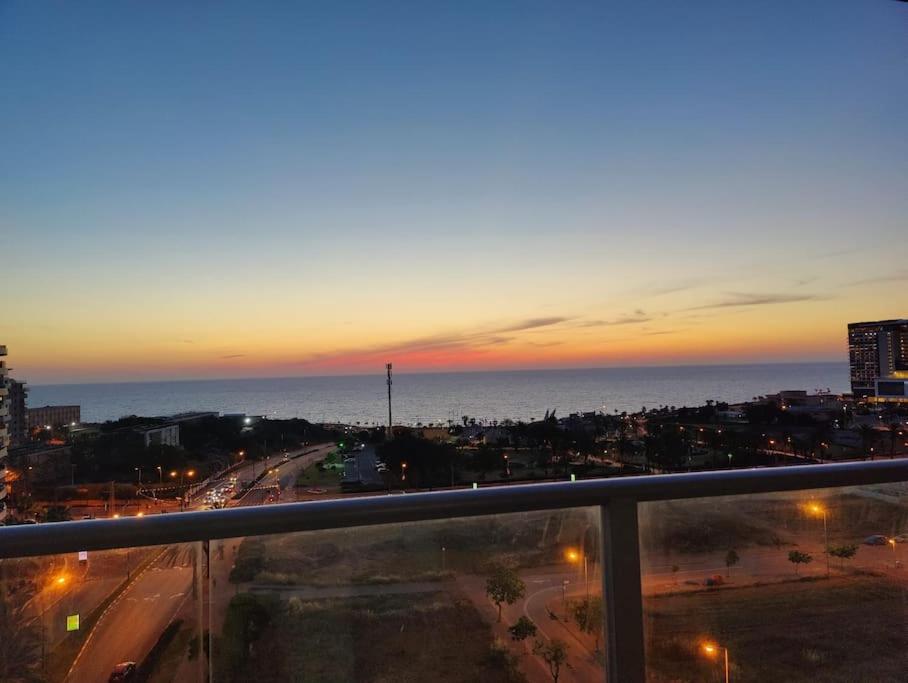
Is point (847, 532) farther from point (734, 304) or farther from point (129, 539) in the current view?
point (734, 304)

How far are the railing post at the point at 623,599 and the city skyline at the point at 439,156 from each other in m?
2.84

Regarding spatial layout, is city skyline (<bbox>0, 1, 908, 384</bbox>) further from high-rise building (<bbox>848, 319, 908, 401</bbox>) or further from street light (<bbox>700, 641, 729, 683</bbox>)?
street light (<bbox>700, 641, 729, 683</bbox>)

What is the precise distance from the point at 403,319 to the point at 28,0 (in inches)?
931

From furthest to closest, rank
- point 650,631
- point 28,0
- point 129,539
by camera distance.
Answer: point 28,0
point 650,631
point 129,539

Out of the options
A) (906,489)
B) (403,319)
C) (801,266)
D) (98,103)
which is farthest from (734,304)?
(906,489)

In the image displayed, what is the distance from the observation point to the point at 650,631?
1210mm

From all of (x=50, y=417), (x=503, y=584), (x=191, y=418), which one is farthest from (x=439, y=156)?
(x=50, y=417)

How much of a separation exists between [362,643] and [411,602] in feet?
0.38

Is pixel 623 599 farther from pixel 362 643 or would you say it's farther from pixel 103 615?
pixel 103 615

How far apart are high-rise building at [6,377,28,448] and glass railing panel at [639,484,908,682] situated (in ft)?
49.9

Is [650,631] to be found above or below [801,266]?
below

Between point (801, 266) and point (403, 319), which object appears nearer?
point (801, 266)

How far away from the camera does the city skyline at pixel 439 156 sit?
16.2 feet

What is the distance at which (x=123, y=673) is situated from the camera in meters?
0.95
